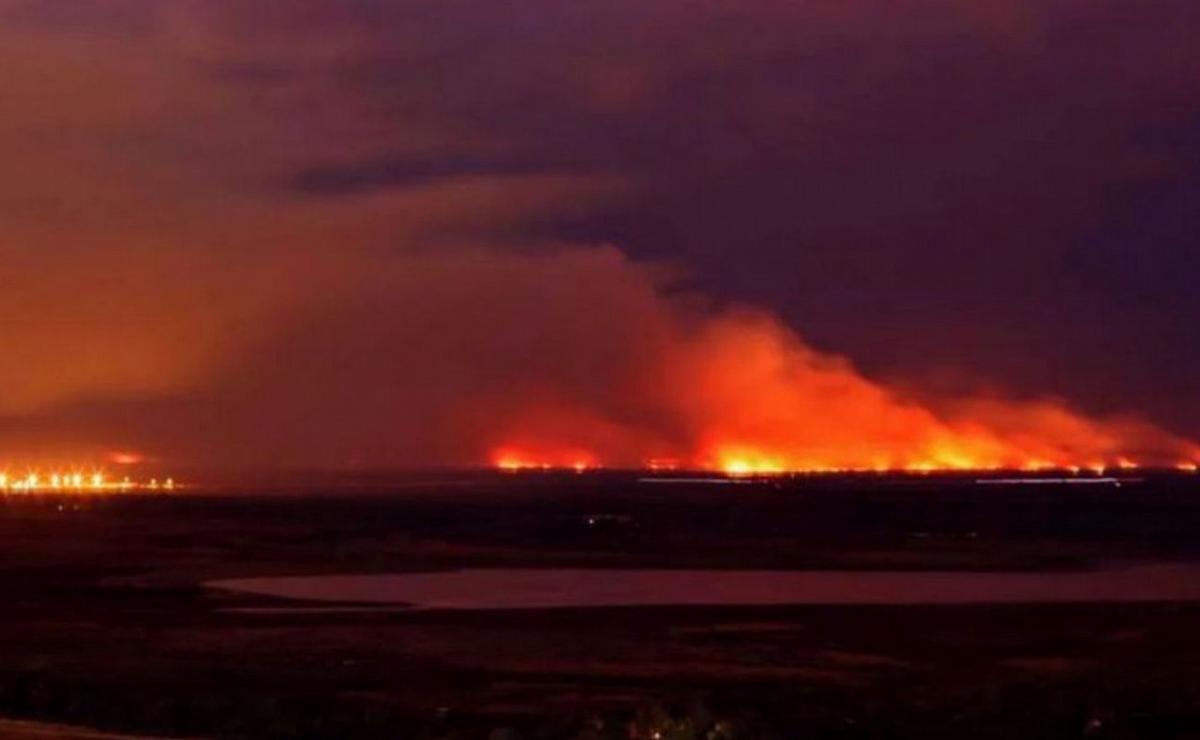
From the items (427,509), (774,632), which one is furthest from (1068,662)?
(427,509)

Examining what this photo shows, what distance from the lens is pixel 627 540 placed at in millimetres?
91438

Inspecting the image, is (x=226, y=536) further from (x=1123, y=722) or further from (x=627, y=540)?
(x=1123, y=722)

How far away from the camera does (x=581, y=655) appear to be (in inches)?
1554

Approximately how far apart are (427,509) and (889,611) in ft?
309

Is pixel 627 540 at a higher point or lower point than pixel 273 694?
higher

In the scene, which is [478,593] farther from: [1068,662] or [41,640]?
[1068,662]

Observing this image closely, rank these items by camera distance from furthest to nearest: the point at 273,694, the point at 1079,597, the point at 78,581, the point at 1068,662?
1. the point at 78,581
2. the point at 1079,597
3. the point at 1068,662
4. the point at 273,694

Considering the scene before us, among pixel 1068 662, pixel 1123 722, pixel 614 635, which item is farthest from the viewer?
pixel 614 635

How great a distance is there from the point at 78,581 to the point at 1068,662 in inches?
1496

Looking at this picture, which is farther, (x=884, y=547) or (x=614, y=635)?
(x=884, y=547)

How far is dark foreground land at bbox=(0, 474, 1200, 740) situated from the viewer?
26281 millimetres

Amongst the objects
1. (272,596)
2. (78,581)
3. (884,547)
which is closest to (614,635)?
(272,596)

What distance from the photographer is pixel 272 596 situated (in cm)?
Answer: 5744

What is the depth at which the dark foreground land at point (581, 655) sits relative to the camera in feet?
86.2
